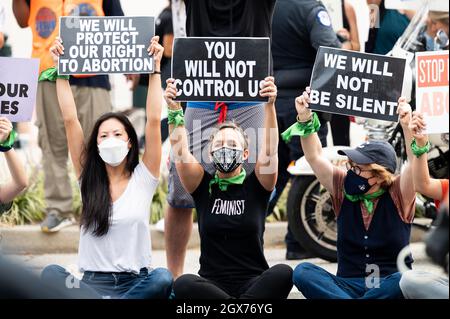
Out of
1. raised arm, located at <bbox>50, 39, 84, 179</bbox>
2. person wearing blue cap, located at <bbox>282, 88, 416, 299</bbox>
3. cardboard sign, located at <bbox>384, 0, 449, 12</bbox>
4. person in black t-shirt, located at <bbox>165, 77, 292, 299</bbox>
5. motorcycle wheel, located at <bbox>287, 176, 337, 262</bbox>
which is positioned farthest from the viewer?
motorcycle wheel, located at <bbox>287, 176, 337, 262</bbox>

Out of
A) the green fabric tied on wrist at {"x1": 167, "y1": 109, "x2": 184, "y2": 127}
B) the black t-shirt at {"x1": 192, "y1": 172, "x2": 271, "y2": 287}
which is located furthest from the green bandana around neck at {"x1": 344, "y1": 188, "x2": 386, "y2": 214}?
the green fabric tied on wrist at {"x1": 167, "y1": 109, "x2": 184, "y2": 127}

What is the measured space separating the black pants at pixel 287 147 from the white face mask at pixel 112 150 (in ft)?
6.18

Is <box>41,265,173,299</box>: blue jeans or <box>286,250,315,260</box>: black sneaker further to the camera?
<box>286,250,315,260</box>: black sneaker

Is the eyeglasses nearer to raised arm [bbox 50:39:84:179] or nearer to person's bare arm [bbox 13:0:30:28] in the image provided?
raised arm [bbox 50:39:84:179]

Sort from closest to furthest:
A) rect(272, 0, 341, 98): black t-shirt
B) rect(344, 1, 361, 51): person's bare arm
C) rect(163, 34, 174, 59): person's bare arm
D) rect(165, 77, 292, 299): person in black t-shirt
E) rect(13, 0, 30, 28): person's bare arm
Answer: rect(165, 77, 292, 299): person in black t-shirt → rect(272, 0, 341, 98): black t-shirt → rect(13, 0, 30, 28): person's bare arm → rect(163, 34, 174, 59): person's bare arm → rect(344, 1, 361, 51): person's bare arm

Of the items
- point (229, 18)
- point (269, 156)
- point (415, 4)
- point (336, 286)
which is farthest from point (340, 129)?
point (336, 286)

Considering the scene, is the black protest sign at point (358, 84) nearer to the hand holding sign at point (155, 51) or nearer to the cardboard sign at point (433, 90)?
the cardboard sign at point (433, 90)

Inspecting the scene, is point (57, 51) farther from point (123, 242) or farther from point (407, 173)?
point (407, 173)

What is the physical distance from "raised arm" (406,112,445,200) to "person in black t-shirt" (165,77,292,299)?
→ 0.72 metres

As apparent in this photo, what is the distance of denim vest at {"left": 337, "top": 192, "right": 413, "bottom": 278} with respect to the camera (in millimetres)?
4930

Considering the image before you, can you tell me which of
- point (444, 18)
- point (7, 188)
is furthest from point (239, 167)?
point (444, 18)

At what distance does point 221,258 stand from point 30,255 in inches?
112

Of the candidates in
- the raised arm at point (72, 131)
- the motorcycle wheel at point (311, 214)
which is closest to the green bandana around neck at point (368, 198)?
the raised arm at point (72, 131)
